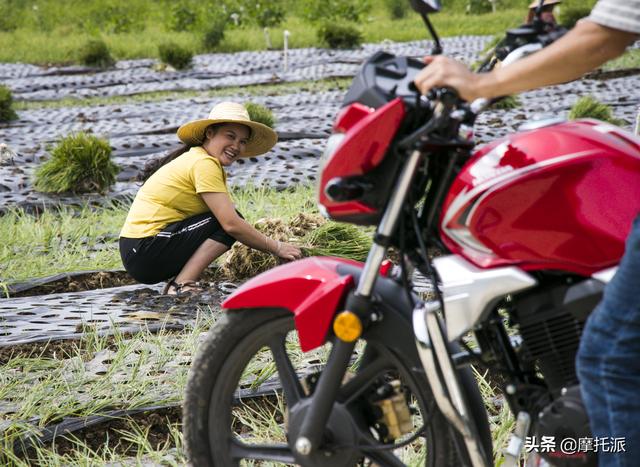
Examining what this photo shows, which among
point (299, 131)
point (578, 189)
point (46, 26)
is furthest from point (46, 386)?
point (46, 26)

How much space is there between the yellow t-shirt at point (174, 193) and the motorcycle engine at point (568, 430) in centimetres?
243

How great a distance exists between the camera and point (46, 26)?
1995cm

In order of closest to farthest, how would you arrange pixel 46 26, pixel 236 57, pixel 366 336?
1. pixel 366 336
2. pixel 236 57
3. pixel 46 26

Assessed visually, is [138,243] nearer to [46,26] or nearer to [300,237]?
Result: [300,237]

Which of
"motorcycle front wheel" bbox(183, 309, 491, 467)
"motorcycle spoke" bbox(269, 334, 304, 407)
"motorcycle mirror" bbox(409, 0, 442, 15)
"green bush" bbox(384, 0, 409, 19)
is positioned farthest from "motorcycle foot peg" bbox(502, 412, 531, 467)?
"green bush" bbox(384, 0, 409, 19)

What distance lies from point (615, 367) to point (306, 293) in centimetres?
65

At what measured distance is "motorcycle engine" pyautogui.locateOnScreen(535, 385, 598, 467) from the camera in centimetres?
173

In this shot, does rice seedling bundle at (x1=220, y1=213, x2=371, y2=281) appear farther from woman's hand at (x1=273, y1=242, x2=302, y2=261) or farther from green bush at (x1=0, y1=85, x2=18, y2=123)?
green bush at (x1=0, y1=85, x2=18, y2=123)

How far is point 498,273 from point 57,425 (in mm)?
1512

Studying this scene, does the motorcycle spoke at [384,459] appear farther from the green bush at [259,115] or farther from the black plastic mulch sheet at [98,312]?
the green bush at [259,115]

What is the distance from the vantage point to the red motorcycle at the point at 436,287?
1.70 metres

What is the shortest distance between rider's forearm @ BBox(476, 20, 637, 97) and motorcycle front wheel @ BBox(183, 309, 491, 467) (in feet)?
1.98

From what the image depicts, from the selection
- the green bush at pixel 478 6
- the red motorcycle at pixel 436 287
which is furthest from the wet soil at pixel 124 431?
the green bush at pixel 478 6

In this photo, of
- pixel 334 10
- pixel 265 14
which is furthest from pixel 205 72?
pixel 334 10
